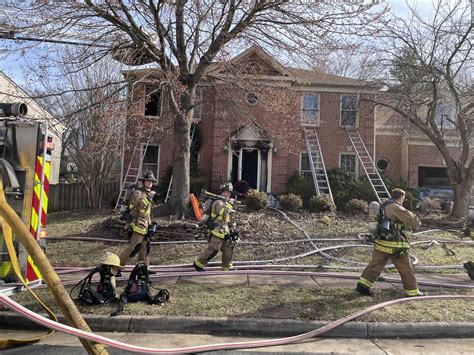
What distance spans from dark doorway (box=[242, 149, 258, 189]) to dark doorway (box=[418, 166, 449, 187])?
1192 centimetres

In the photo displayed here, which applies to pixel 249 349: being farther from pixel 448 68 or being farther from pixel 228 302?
pixel 448 68

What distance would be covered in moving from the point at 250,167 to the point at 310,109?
4005mm

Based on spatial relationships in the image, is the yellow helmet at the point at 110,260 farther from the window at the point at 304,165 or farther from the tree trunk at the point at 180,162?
the window at the point at 304,165

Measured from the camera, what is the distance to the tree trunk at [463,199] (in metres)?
15.2

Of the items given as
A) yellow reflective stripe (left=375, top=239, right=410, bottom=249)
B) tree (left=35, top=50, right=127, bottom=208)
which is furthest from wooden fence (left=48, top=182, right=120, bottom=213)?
yellow reflective stripe (left=375, top=239, right=410, bottom=249)


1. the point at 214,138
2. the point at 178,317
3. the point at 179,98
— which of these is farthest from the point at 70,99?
the point at 178,317

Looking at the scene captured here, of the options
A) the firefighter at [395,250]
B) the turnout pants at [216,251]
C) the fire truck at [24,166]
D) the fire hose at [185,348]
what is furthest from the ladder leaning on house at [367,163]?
the fire truck at [24,166]

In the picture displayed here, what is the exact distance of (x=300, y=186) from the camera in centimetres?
1739

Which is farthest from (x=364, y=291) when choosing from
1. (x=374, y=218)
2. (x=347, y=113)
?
(x=347, y=113)

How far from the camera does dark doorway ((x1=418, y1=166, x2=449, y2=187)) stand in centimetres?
2509

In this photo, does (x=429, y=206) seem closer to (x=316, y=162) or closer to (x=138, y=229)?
(x=316, y=162)

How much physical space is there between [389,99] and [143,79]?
998 cm

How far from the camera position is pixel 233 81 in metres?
11.6

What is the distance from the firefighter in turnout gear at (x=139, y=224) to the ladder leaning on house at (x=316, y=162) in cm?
1011
